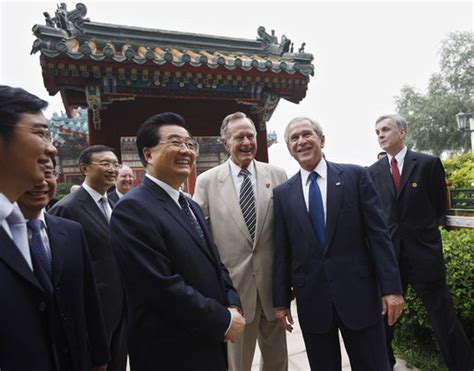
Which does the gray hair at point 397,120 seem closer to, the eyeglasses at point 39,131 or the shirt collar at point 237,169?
the shirt collar at point 237,169

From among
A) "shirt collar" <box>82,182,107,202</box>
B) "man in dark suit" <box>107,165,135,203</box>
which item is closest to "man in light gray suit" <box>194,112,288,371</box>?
"shirt collar" <box>82,182,107,202</box>

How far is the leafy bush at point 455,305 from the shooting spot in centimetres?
283

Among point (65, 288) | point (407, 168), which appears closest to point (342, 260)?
point (407, 168)

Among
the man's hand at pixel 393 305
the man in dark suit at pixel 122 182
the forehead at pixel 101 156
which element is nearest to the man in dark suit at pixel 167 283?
the man's hand at pixel 393 305

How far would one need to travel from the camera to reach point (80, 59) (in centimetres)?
354

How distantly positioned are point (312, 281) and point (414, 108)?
24.5 m

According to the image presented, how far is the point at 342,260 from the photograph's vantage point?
77.7 inches

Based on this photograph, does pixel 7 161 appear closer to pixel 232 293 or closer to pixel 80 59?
pixel 232 293

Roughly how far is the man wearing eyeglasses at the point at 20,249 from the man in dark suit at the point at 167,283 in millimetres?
388

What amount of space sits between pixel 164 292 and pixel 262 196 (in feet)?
3.78

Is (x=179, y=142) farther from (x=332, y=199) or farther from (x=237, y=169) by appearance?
(x=332, y=199)

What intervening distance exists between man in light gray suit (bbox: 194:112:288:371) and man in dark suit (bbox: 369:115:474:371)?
117cm

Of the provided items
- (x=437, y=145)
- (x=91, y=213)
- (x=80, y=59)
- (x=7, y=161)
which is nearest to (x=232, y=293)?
(x=7, y=161)

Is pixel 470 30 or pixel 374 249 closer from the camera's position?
pixel 374 249
